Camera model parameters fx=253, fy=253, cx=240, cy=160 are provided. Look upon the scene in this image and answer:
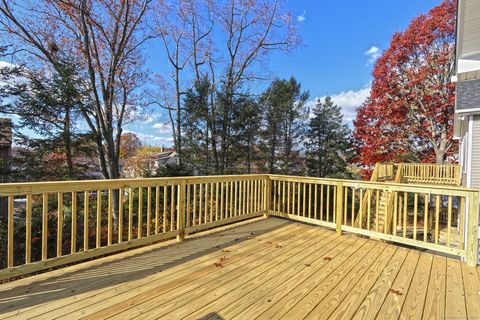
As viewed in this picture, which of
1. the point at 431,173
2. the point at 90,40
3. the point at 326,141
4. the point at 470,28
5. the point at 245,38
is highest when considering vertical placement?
the point at 245,38

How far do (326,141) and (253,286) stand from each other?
51.0 ft

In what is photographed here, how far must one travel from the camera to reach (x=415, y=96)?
13.0 m

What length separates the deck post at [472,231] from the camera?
2.96 meters

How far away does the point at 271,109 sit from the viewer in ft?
48.5

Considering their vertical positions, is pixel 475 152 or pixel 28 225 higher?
pixel 475 152

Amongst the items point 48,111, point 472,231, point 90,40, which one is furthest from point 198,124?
point 472,231

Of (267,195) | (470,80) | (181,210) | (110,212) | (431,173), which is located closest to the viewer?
(110,212)

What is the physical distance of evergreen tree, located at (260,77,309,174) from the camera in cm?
1475

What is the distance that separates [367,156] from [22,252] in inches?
617

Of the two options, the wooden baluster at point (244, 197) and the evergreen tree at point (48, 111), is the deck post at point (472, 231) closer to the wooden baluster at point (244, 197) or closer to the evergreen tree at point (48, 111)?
the wooden baluster at point (244, 197)

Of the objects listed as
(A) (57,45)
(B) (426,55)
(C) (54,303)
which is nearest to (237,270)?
(C) (54,303)

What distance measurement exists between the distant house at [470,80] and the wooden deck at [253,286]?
10.3ft

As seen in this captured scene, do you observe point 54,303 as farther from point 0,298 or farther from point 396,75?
point 396,75

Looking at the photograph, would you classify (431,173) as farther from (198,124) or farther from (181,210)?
(181,210)
